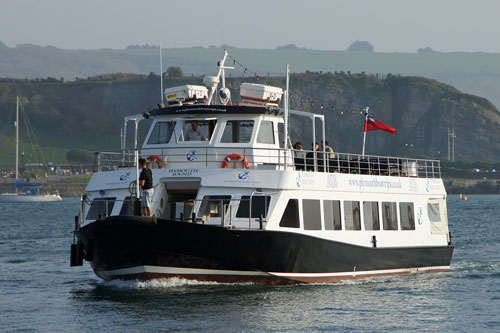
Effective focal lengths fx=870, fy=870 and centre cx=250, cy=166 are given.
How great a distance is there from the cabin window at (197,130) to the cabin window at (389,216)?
238 inches

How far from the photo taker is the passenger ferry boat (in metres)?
22.4

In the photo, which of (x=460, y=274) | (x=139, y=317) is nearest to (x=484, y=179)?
(x=460, y=274)

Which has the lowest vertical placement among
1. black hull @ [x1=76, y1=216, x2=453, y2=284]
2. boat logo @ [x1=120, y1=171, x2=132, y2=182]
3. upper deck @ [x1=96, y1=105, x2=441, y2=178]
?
black hull @ [x1=76, y1=216, x2=453, y2=284]

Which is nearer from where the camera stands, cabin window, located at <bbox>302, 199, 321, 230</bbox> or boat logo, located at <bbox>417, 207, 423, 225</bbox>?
cabin window, located at <bbox>302, 199, 321, 230</bbox>

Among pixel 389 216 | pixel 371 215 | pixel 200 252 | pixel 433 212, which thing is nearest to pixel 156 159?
pixel 200 252

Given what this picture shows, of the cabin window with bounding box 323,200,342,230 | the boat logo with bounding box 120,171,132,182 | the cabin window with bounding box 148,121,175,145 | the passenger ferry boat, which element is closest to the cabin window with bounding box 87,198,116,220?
the passenger ferry boat

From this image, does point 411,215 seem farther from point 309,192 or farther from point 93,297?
point 93,297

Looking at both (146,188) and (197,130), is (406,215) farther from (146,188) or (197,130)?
(146,188)

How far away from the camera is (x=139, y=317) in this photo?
20000 mm

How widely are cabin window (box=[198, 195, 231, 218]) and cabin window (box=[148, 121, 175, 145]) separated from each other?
10.7 feet

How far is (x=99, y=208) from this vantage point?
2497cm

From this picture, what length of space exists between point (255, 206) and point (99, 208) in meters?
4.85

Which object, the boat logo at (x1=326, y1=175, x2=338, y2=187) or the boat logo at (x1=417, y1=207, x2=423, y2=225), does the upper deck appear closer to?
the boat logo at (x1=326, y1=175, x2=338, y2=187)

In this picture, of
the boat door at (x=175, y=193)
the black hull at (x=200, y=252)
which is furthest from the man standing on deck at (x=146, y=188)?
the boat door at (x=175, y=193)
